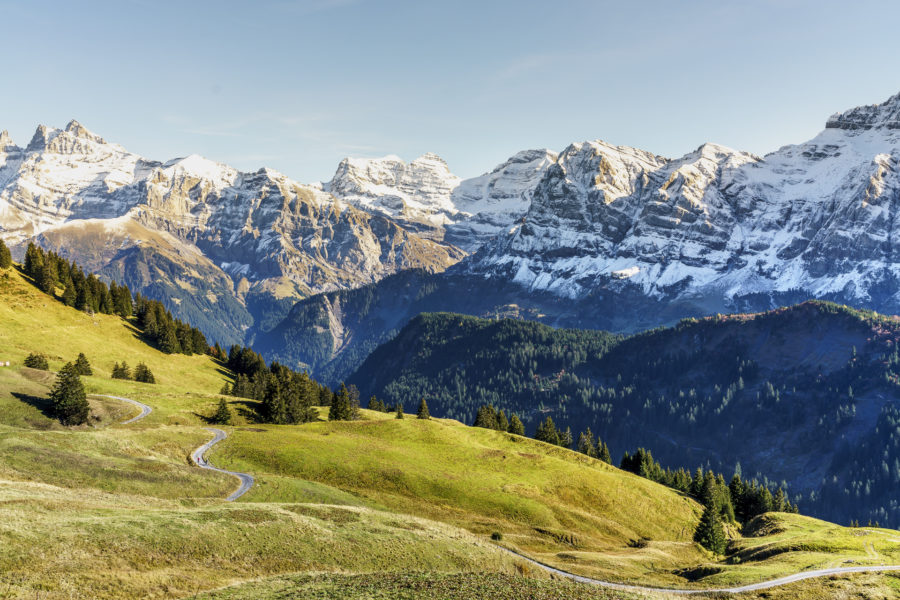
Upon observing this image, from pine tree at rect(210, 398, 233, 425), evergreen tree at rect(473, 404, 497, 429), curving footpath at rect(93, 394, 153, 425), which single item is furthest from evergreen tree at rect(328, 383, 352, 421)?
evergreen tree at rect(473, 404, 497, 429)

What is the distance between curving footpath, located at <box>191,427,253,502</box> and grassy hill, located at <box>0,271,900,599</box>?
1.28 meters

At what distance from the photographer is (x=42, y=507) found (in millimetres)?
42906

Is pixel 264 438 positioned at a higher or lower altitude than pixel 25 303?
lower

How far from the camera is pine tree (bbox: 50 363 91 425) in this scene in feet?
276

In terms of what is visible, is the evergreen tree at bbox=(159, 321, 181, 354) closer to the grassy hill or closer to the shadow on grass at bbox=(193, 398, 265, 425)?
the grassy hill

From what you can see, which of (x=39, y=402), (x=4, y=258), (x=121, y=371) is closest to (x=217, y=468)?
(x=39, y=402)

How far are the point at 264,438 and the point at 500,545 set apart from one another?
4617cm

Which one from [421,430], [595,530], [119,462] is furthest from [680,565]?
[119,462]

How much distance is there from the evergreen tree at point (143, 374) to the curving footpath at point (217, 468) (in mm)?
44051

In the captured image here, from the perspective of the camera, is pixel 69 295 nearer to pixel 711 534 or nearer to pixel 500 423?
pixel 500 423

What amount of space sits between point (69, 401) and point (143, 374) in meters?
51.1

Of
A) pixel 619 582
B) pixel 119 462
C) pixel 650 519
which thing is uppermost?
pixel 119 462

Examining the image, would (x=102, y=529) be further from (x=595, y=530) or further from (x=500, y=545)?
(x=595, y=530)

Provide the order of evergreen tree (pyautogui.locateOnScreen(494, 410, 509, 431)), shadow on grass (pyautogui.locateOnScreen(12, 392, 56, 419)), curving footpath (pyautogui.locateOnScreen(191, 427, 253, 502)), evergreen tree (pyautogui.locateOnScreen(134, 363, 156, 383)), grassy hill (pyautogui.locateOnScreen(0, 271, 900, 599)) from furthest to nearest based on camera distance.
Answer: evergreen tree (pyautogui.locateOnScreen(494, 410, 509, 431))
evergreen tree (pyautogui.locateOnScreen(134, 363, 156, 383))
shadow on grass (pyautogui.locateOnScreen(12, 392, 56, 419))
curving footpath (pyautogui.locateOnScreen(191, 427, 253, 502))
grassy hill (pyautogui.locateOnScreen(0, 271, 900, 599))
